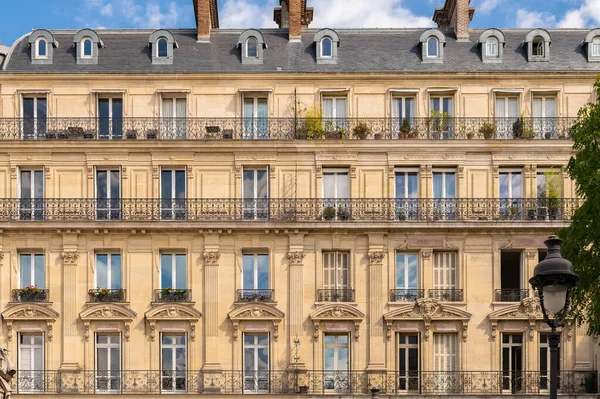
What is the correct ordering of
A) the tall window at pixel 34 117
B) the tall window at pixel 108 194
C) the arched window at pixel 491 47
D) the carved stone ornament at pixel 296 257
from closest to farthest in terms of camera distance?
the carved stone ornament at pixel 296 257 → the tall window at pixel 108 194 → the tall window at pixel 34 117 → the arched window at pixel 491 47

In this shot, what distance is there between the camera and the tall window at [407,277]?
31578 mm

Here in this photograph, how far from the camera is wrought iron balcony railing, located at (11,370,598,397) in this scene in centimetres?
3083

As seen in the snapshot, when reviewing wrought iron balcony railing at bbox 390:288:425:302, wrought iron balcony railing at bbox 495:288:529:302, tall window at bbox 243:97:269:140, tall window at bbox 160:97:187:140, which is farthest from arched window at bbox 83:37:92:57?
wrought iron balcony railing at bbox 495:288:529:302

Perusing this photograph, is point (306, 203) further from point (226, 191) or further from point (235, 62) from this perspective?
point (235, 62)

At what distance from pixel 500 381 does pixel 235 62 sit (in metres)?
12.1

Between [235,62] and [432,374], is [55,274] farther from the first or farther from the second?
[432,374]

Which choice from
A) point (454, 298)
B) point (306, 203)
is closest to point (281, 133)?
point (306, 203)

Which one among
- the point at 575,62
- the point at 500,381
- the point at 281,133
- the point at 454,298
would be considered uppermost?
the point at 575,62

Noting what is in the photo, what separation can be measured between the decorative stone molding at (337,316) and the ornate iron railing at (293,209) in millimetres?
2482

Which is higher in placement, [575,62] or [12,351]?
[575,62]

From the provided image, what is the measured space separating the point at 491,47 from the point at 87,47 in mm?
12066

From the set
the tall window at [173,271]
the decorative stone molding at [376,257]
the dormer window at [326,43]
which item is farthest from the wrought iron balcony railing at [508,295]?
the tall window at [173,271]

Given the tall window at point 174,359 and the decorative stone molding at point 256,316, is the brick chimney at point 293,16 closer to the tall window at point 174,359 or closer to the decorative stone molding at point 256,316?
the decorative stone molding at point 256,316

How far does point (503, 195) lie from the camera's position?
3209 centimetres
